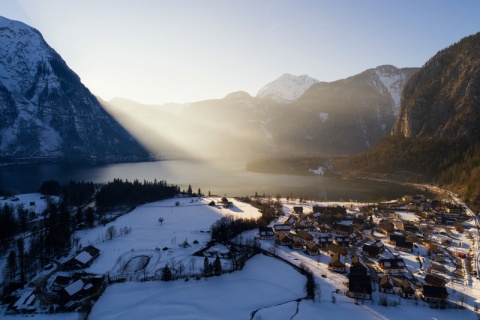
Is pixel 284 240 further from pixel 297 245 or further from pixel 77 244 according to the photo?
pixel 77 244

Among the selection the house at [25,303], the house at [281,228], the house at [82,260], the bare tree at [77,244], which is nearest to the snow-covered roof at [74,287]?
the house at [25,303]

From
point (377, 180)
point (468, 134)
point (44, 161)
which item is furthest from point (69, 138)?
point (468, 134)

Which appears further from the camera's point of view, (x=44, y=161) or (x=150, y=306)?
(x=44, y=161)

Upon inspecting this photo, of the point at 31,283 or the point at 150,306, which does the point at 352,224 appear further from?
the point at 31,283

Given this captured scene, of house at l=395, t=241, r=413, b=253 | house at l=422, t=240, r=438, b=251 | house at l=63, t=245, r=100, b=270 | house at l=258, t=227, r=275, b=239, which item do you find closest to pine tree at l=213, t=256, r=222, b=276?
house at l=258, t=227, r=275, b=239

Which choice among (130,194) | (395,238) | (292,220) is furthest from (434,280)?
(130,194)
